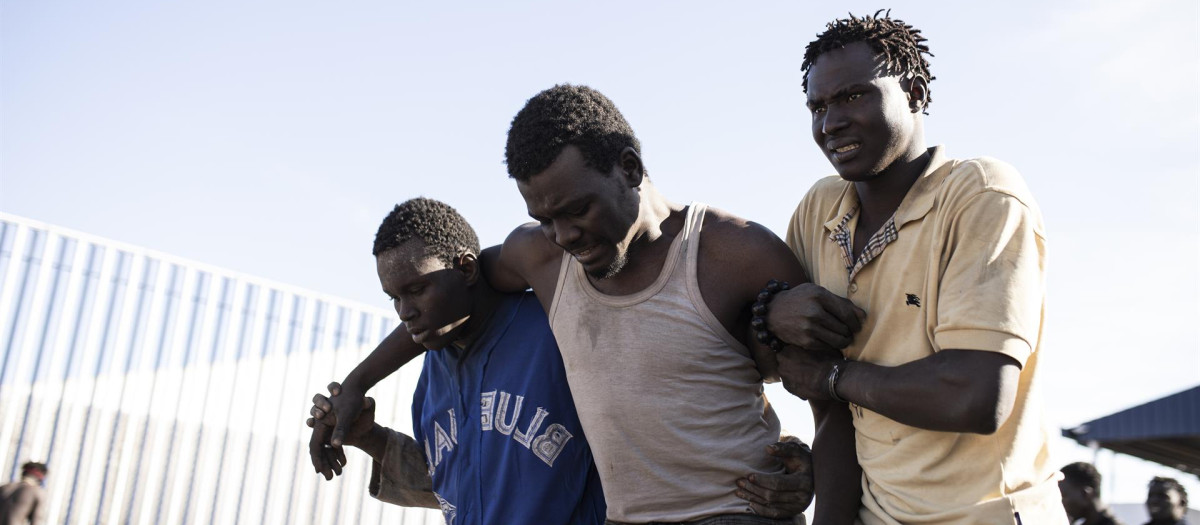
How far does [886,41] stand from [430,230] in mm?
1617

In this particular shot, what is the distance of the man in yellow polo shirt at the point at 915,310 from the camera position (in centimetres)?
201

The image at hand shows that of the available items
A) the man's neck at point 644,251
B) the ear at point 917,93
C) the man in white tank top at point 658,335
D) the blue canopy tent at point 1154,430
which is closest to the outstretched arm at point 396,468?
the man in white tank top at point 658,335

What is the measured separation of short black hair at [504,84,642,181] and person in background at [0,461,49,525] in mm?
6568

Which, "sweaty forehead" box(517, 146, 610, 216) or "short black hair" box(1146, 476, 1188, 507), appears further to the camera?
"short black hair" box(1146, 476, 1188, 507)

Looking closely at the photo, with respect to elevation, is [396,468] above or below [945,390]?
below

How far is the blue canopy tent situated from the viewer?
36.2 ft

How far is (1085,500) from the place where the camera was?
19.9 ft

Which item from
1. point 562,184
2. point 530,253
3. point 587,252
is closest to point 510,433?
point 530,253

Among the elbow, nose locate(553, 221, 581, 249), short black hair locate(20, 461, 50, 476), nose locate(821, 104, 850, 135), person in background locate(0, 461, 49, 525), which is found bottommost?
person in background locate(0, 461, 49, 525)

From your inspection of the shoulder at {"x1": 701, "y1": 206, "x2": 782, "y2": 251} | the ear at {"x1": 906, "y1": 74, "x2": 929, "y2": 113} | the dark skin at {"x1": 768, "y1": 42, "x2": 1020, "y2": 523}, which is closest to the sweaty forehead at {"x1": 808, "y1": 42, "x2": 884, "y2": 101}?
the dark skin at {"x1": 768, "y1": 42, "x2": 1020, "y2": 523}

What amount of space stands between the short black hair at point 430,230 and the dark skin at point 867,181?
135 centimetres

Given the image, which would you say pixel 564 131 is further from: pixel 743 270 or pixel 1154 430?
pixel 1154 430

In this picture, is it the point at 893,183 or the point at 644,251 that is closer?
the point at 893,183

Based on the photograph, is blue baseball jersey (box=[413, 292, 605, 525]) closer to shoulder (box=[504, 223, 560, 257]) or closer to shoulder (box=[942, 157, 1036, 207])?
shoulder (box=[504, 223, 560, 257])
